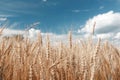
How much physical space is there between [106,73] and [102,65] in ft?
0.62

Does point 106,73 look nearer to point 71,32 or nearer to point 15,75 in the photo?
point 71,32

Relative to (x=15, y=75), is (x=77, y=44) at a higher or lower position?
higher

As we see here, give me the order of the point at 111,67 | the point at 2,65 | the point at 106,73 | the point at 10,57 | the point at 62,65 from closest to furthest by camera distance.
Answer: the point at 2,65 → the point at 62,65 → the point at 10,57 → the point at 106,73 → the point at 111,67

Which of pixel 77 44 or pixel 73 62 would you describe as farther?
pixel 77 44

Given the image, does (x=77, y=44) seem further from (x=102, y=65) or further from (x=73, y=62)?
(x=73, y=62)

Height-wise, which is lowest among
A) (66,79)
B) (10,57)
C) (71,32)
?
(66,79)

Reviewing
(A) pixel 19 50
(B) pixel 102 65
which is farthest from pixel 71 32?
(B) pixel 102 65

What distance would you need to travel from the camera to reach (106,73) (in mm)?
3078

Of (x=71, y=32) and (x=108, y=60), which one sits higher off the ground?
(x=71, y=32)

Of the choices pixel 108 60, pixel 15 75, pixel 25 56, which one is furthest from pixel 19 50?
pixel 108 60

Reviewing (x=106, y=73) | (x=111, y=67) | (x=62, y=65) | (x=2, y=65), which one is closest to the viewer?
(x=2, y=65)

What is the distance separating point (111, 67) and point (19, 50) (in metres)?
1.15

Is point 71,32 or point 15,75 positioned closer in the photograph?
point 15,75

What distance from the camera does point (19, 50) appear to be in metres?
2.68
